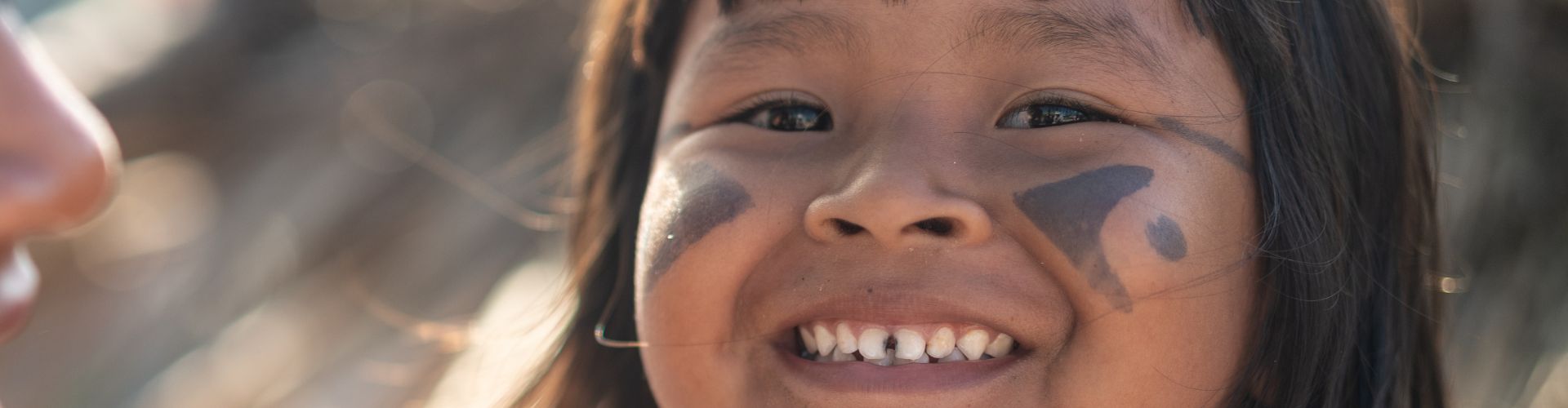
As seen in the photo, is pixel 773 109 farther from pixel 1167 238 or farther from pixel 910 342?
pixel 1167 238

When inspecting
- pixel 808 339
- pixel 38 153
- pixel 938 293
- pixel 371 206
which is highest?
pixel 38 153

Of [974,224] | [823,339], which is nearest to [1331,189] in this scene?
[974,224]

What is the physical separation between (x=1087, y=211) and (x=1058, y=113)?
0.12 metres

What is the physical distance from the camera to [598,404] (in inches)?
64.3

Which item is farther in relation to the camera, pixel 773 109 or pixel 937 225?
pixel 773 109

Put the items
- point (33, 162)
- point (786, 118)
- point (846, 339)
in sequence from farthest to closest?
point (786, 118) → point (846, 339) → point (33, 162)

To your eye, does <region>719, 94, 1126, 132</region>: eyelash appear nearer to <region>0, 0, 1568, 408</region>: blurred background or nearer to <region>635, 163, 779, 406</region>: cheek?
<region>635, 163, 779, 406</region>: cheek

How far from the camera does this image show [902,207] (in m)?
1.12

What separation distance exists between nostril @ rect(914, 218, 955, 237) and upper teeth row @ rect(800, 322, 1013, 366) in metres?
0.09

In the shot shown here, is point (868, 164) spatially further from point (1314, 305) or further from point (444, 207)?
point (444, 207)

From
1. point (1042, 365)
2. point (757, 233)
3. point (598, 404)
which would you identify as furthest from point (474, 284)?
point (1042, 365)

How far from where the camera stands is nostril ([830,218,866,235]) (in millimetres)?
1180

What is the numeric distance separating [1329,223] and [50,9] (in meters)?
2.00

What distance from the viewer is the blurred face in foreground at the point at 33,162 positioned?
94 centimetres
